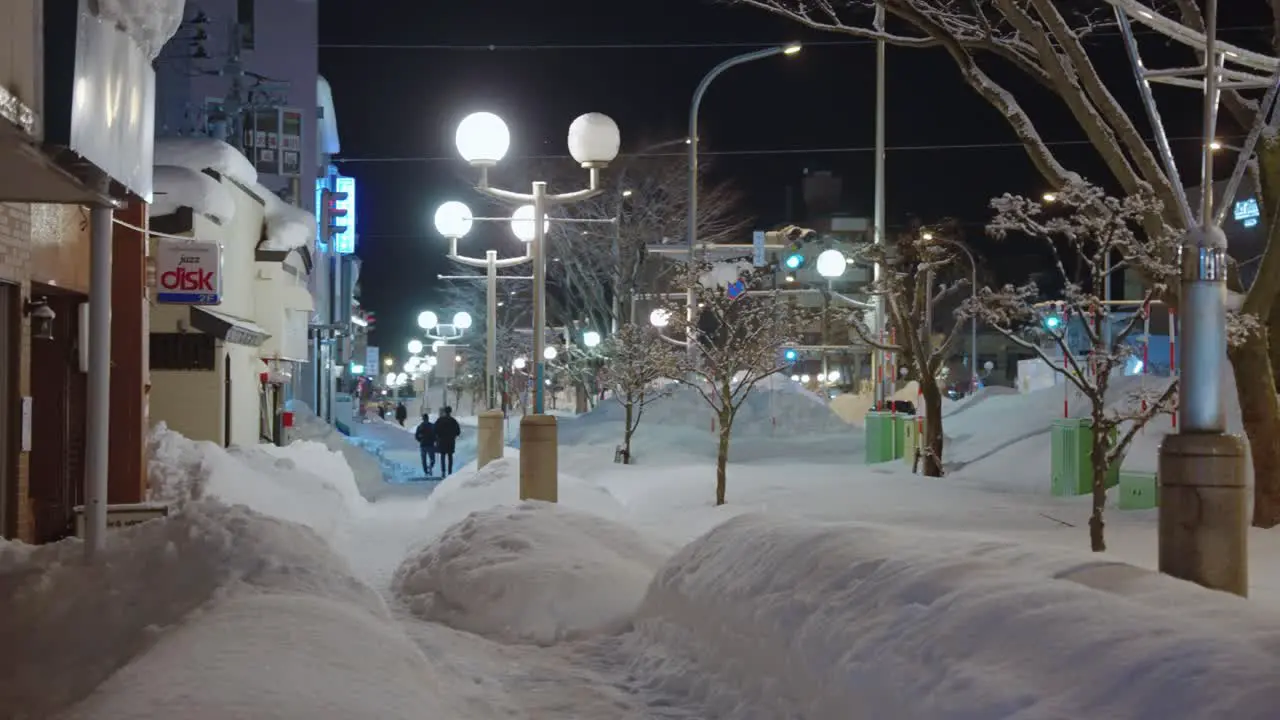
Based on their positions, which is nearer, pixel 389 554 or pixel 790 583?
pixel 790 583

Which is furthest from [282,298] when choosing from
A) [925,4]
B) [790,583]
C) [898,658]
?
[898,658]

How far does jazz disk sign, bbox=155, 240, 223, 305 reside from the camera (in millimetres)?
16344

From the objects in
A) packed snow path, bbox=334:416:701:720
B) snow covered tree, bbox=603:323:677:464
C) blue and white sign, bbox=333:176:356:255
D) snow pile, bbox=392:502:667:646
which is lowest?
packed snow path, bbox=334:416:701:720

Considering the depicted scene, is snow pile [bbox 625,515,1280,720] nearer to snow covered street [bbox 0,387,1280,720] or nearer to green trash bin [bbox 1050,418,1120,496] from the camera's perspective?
snow covered street [bbox 0,387,1280,720]

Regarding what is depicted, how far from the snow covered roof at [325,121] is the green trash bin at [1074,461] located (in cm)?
3945

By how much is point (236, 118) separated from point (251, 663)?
2858 centimetres

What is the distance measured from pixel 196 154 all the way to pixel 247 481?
6.61 metres

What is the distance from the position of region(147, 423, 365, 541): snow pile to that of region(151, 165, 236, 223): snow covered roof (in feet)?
11.1

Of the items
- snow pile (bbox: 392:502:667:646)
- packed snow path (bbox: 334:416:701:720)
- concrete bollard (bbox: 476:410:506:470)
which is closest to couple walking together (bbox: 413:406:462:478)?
concrete bollard (bbox: 476:410:506:470)

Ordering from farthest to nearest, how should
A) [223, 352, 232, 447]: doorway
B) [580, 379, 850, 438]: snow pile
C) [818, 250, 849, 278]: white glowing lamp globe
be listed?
[580, 379, 850, 438]: snow pile
[818, 250, 849, 278]: white glowing lamp globe
[223, 352, 232, 447]: doorway

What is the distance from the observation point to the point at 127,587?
8.33 meters

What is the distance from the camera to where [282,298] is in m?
26.1

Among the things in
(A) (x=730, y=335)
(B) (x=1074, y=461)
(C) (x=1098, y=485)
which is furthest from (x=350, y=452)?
(C) (x=1098, y=485)

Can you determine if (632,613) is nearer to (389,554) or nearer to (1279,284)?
(389,554)
